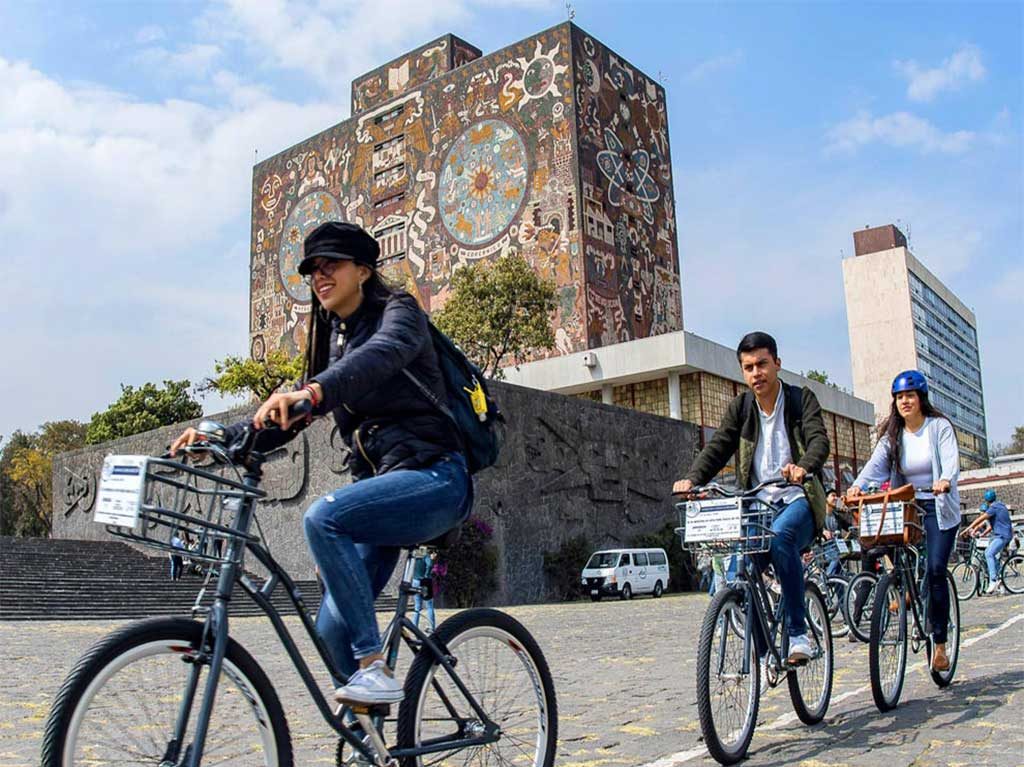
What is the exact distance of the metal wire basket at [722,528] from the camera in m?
4.41

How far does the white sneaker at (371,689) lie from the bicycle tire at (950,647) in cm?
404

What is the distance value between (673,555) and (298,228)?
41489 mm

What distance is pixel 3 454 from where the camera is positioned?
Result: 62312 millimetres

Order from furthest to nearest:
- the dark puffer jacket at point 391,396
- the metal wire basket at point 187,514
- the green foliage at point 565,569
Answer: the green foliage at point 565,569 < the dark puffer jacket at point 391,396 < the metal wire basket at point 187,514

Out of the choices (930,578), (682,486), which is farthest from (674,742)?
(930,578)

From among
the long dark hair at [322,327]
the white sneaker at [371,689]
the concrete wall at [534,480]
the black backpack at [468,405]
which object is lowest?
the white sneaker at [371,689]

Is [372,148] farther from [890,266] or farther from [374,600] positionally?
[890,266]

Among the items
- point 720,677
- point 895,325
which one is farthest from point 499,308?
point 895,325

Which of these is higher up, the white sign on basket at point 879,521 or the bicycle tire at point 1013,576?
the white sign on basket at point 879,521

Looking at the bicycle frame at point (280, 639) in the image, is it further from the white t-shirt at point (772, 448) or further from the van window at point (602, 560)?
the van window at point (602, 560)

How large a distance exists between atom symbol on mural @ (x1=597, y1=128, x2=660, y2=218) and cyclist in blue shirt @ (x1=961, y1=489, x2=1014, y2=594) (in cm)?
3821

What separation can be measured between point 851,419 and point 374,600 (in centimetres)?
6361

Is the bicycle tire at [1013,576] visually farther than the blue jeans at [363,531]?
Yes

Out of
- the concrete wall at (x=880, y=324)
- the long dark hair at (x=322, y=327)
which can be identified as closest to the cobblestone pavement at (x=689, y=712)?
the long dark hair at (x=322, y=327)
